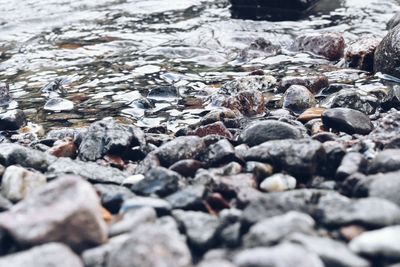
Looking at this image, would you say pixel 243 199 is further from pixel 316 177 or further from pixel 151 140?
pixel 151 140

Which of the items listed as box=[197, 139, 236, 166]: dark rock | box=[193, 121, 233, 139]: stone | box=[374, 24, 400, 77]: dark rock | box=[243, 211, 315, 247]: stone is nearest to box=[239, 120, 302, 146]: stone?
box=[197, 139, 236, 166]: dark rock

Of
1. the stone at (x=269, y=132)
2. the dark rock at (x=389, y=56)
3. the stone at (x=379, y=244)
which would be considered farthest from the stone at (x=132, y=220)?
the dark rock at (x=389, y=56)

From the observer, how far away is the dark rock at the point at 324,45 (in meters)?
7.75

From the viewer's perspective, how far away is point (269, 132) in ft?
12.6

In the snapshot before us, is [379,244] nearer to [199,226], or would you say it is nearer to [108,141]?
[199,226]

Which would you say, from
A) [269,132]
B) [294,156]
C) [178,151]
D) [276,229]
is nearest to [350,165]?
[294,156]

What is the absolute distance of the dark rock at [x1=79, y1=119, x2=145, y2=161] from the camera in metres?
4.16

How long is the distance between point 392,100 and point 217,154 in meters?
2.45

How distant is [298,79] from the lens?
604 cm

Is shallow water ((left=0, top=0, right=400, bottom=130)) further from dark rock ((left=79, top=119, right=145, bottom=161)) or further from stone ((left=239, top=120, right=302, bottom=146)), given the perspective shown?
stone ((left=239, top=120, right=302, bottom=146))

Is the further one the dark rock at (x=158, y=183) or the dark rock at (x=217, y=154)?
the dark rock at (x=217, y=154)

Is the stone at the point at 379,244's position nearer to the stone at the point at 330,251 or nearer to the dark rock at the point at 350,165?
the stone at the point at 330,251

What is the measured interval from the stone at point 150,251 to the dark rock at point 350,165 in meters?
1.20

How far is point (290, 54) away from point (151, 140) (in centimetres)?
412
